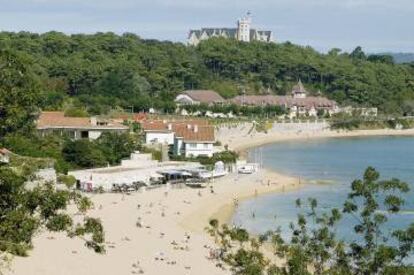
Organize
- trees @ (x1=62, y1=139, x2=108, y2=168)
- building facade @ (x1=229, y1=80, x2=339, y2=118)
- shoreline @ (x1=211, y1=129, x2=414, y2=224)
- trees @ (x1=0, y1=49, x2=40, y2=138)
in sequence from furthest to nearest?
building facade @ (x1=229, y1=80, x2=339, y2=118), shoreline @ (x1=211, y1=129, x2=414, y2=224), trees @ (x1=62, y1=139, x2=108, y2=168), trees @ (x1=0, y1=49, x2=40, y2=138)

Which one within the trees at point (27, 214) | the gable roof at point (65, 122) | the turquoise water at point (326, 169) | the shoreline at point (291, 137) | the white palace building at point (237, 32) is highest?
the white palace building at point (237, 32)

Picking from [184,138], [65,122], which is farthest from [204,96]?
[65,122]

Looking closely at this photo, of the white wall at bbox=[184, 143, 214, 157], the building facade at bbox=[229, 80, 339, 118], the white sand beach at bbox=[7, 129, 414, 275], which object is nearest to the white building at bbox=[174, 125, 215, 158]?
the white wall at bbox=[184, 143, 214, 157]

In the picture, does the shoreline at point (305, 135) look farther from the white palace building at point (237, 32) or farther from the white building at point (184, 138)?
the white palace building at point (237, 32)

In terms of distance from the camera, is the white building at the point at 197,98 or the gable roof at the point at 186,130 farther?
the white building at the point at 197,98

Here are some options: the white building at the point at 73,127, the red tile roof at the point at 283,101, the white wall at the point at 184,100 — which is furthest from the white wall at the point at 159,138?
the red tile roof at the point at 283,101

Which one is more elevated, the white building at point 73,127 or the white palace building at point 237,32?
the white palace building at point 237,32

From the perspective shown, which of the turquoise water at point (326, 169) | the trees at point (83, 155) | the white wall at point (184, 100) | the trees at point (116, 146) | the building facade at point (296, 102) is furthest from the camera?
the building facade at point (296, 102)

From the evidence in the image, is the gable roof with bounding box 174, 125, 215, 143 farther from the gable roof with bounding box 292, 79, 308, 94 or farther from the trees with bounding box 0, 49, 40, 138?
the gable roof with bounding box 292, 79, 308, 94
